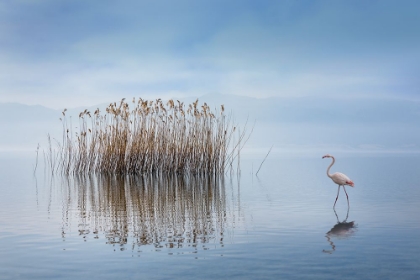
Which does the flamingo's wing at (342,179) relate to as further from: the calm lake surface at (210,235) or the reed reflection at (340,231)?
the reed reflection at (340,231)

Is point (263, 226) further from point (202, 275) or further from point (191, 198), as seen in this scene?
point (191, 198)

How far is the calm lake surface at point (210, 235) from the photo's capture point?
14.6 feet

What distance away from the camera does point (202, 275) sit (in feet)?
14.0

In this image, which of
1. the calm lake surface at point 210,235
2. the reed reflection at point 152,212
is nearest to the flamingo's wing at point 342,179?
the calm lake surface at point 210,235

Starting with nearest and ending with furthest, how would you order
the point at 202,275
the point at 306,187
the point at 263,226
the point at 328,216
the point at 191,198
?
the point at 202,275 → the point at 263,226 → the point at 328,216 → the point at 191,198 → the point at 306,187

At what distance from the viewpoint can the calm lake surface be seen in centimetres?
446

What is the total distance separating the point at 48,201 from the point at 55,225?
10.4ft

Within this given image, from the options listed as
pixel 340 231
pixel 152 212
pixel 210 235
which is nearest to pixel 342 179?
pixel 340 231

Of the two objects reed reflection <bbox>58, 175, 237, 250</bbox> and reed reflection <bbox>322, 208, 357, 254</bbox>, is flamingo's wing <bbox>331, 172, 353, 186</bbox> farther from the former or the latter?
reed reflection <bbox>322, 208, 357, 254</bbox>

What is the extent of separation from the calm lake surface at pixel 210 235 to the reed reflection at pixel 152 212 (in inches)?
0.7

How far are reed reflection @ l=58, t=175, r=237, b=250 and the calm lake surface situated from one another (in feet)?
0.06

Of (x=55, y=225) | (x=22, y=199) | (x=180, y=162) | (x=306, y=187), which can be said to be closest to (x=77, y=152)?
(x=180, y=162)

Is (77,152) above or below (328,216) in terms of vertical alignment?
above

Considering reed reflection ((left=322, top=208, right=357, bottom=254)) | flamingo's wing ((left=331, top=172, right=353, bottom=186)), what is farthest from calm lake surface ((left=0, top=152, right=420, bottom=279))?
flamingo's wing ((left=331, top=172, right=353, bottom=186))
